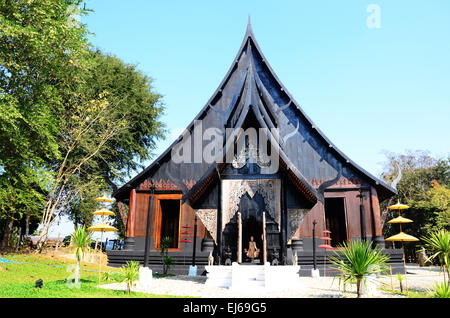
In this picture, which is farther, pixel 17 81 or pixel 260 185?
pixel 17 81

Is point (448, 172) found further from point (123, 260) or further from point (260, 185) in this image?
point (123, 260)

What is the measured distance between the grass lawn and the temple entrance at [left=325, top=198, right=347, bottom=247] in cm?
1276

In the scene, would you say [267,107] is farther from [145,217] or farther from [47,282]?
[47,282]

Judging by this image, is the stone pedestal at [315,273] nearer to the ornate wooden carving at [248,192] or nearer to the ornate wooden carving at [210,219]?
the ornate wooden carving at [248,192]

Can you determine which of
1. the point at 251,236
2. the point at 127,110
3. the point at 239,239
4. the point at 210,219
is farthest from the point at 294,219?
the point at 127,110

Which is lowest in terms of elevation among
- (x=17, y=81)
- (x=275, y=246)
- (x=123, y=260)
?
(x=123, y=260)

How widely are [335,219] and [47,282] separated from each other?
52.5 feet

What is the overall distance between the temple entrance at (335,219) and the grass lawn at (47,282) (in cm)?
1276

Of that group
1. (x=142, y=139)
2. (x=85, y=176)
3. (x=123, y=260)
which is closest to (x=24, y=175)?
(x=123, y=260)

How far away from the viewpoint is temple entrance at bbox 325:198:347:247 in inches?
738

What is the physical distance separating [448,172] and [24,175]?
37254mm
